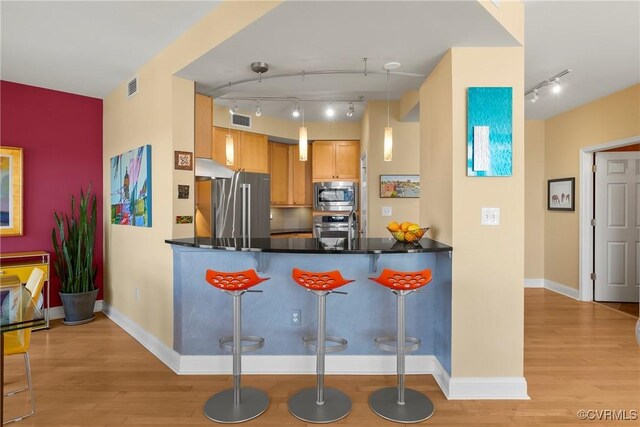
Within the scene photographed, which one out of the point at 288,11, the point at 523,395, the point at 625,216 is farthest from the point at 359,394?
the point at 625,216

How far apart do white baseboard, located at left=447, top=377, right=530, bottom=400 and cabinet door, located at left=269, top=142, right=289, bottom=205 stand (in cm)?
402

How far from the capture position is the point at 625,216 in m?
Result: 4.83

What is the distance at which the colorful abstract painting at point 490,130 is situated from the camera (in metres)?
2.46

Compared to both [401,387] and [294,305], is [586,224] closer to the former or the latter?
[401,387]

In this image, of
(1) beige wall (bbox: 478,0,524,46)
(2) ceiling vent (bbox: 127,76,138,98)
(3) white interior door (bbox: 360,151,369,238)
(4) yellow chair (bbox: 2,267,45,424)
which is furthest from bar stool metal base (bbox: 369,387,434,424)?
(2) ceiling vent (bbox: 127,76,138,98)

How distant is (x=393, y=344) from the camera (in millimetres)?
2562

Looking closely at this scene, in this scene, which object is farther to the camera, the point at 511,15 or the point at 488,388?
the point at 488,388

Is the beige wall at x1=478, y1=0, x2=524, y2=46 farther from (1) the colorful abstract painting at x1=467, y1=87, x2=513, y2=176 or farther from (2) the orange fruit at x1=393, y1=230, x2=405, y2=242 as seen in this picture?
(2) the orange fruit at x1=393, y1=230, x2=405, y2=242

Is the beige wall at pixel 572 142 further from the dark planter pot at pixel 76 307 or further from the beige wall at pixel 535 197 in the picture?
the dark planter pot at pixel 76 307

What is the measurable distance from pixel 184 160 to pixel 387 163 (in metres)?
2.58

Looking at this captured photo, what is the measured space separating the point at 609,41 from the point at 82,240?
5.52 m

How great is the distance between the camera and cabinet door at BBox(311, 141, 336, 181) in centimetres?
581

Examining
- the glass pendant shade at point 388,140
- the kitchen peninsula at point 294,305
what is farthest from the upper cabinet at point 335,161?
the kitchen peninsula at point 294,305

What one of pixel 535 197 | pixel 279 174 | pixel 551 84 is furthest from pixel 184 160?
pixel 535 197
